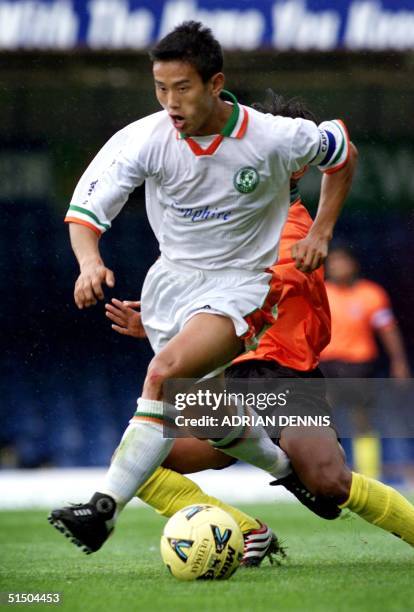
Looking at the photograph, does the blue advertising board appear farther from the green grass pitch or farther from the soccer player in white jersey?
the soccer player in white jersey

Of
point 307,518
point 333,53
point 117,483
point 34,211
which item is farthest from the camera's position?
point 34,211

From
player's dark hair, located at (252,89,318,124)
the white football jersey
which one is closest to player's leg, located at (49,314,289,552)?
the white football jersey

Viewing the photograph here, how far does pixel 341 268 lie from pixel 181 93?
7.28 meters

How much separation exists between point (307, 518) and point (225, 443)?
12.3ft

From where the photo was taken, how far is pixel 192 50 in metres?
4.57

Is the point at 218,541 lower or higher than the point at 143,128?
lower

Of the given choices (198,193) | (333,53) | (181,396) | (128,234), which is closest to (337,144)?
(198,193)

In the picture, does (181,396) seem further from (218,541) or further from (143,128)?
(143,128)

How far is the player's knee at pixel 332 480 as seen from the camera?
5.01 metres

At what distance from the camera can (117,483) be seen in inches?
171

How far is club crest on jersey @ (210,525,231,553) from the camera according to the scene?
4496 mm

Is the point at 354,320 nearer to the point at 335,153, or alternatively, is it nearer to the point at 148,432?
the point at 335,153

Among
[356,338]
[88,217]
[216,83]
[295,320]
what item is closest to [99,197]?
[88,217]

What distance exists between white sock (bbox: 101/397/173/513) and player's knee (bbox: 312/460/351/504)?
807 mm
